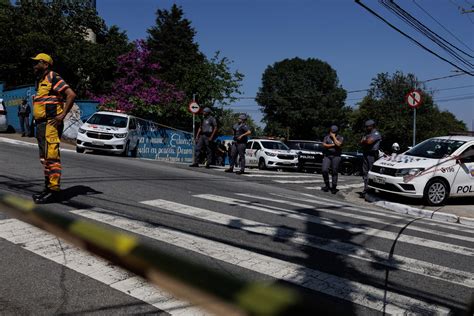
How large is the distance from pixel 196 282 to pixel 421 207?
9.82 metres

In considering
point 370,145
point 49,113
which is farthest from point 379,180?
point 49,113

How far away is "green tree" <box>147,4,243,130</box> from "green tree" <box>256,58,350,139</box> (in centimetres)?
1145

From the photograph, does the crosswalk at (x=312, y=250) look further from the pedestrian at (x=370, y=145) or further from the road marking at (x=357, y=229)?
the pedestrian at (x=370, y=145)

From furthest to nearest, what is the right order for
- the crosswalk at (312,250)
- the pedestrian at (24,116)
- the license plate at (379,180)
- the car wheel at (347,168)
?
the car wheel at (347,168) < the pedestrian at (24,116) < the license plate at (379,180) < the crosswalk at (312,250)

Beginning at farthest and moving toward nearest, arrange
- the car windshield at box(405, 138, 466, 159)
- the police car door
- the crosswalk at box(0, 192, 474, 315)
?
the car windshield at box(405, 138, 466, 159)
the police car door
the crosswalk at box(0, 192, 474, 315)

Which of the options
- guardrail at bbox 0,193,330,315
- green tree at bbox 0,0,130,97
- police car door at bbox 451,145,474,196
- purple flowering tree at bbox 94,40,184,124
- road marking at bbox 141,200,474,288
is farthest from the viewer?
green tree at bbox 0,0,130,97

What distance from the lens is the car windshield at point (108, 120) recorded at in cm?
1756

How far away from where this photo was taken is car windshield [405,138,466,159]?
10.3 meters

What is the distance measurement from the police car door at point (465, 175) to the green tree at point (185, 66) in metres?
16.3

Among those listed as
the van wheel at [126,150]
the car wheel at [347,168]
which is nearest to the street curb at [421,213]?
the van wheel at [126,150]

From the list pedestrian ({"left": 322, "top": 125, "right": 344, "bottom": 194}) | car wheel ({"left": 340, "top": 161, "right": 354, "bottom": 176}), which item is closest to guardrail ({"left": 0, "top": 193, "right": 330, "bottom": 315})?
pedestrian ({"left": 322, "top": 125, "right": 344, "bottom": 194})

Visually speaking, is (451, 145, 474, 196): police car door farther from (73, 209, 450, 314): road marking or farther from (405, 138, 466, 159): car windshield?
(73, 209, 450, 314): road marking

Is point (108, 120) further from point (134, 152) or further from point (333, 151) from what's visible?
point (333, 151)

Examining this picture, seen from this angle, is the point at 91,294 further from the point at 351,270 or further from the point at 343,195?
the point at 343,195
